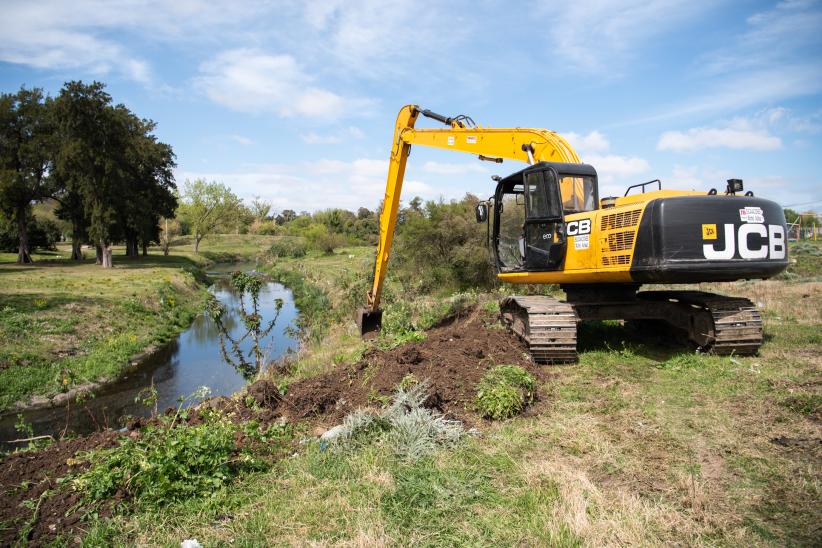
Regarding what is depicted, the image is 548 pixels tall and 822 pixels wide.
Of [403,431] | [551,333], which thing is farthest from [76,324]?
[551,333]

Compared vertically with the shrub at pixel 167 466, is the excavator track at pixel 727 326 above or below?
above

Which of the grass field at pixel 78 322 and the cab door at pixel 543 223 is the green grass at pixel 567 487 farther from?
the grass field at pixel 78 322

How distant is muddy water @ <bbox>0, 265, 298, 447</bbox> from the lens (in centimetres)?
993

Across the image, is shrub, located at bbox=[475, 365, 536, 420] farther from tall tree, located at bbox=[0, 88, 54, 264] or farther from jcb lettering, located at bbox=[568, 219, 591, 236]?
tall tree, located at bbox=[0, 88, 54, 264]

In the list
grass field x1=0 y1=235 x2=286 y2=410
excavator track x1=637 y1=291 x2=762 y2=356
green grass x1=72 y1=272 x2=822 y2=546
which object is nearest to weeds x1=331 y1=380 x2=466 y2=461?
green grass x1=72 y1=272 x2=822 y2=546

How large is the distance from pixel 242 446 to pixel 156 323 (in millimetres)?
15234

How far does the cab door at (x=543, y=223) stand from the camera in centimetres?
761

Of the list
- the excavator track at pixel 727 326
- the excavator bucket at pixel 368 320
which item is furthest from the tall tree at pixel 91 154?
the excavator track at pixel 727 326

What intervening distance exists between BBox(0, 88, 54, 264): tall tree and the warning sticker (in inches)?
1270

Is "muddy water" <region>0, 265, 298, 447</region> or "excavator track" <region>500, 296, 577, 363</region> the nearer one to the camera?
"excavator track" <region>500, 296, 577, 363</region>

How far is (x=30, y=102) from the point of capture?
28.8 meters

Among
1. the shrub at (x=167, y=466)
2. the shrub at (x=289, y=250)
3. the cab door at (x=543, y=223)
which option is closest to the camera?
the shrub at (x=167, y=466)

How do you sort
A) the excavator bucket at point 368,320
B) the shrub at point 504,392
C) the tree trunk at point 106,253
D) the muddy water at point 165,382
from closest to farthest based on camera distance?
1. the shrub at point 504,392
2. the muddy water at point 165,382
3. the excavator bucket at point 368,320
4. the tree trunk at point 106,253

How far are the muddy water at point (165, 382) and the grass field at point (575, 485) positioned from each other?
365cm
